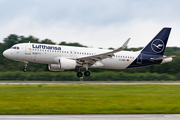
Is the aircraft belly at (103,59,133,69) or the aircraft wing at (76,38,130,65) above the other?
the aircraft wing at (76,38,130,65)

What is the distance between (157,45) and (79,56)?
42.1 ft

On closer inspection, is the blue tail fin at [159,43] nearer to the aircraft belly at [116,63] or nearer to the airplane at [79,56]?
the airplane at [79,56]

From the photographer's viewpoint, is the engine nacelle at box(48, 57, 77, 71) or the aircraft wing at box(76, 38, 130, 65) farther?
the aircraft wing at box(76, 38, 130, 65)

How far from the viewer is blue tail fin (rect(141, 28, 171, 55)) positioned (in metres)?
41.4

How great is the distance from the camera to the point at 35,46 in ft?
117

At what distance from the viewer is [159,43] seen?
4197cm

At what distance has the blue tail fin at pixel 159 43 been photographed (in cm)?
4141

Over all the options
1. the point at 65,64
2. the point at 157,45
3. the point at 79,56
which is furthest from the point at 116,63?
the point at 65,64
